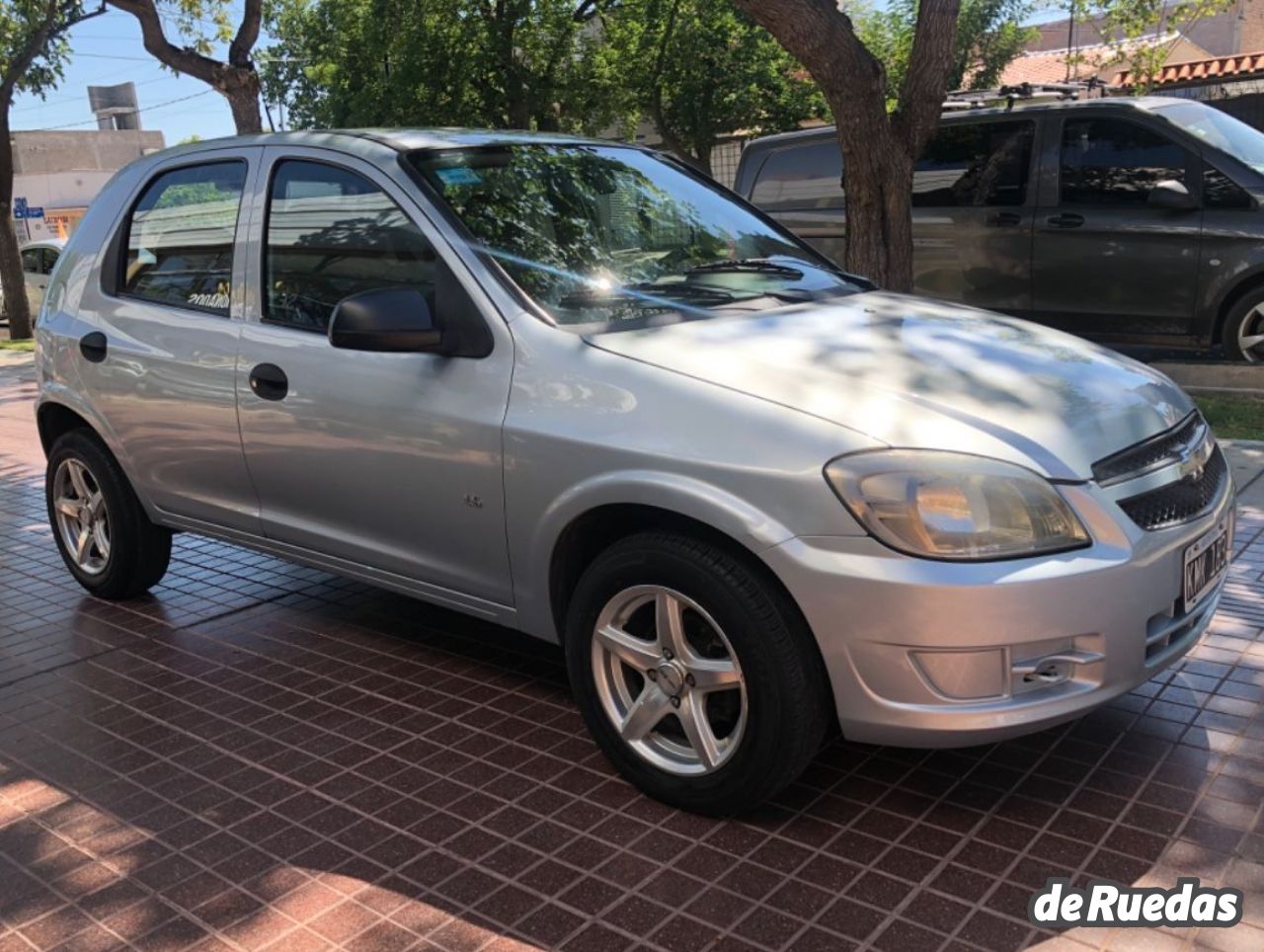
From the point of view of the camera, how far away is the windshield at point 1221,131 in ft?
27.0

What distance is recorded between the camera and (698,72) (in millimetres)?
20969

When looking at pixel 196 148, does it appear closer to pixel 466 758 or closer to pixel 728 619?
pixel 466 758

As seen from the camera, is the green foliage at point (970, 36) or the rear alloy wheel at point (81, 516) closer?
the rear alloy wheel at point (81, 516)

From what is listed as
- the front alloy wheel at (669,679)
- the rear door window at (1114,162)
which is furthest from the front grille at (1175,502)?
the rear door window at (1114,162)

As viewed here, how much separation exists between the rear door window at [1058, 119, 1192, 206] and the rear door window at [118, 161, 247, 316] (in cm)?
630

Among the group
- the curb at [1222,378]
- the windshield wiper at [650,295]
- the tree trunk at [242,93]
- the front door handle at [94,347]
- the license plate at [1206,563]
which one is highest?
the tree trunk at [242,93]

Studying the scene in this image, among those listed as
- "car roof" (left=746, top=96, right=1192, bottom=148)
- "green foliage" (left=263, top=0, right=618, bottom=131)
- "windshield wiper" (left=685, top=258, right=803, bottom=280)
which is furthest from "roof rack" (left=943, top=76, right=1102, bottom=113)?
"green foliage" (left=263, top=0, right=618, bottom=131)

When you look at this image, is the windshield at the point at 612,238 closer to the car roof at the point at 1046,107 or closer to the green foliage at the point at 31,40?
the car roof at the point at 1046,107

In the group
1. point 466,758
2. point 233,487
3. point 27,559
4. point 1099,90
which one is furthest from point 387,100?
point 466,758

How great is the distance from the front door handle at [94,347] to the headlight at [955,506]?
134 inches

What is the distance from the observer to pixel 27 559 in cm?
638

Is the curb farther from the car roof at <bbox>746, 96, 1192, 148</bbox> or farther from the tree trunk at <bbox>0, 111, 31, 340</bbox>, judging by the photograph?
the tree trunk at <bbox>0, 111, 31, 340</bbox>

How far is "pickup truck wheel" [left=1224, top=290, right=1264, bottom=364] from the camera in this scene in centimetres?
812

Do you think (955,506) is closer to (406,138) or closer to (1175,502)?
(1175,502)
